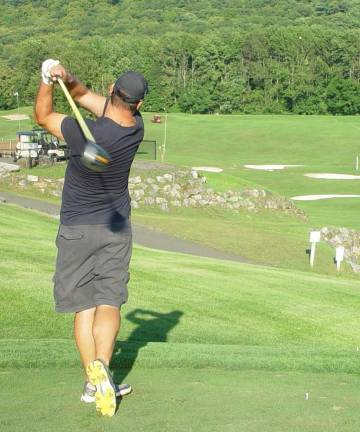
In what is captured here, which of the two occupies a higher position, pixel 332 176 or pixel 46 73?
pixel 46 73

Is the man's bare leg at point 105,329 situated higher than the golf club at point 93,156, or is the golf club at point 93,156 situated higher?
the golf club at point 93,156

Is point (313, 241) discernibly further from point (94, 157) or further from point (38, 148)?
point (38, 148)

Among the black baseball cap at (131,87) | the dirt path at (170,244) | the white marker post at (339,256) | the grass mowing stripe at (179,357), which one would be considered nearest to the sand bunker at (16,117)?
the dirt path at (170,244)

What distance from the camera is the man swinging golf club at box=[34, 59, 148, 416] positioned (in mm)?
6137

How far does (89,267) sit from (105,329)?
45 cm

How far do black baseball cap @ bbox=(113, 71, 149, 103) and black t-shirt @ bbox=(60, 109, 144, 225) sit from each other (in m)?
0.20

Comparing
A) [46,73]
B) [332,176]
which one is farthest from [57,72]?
[332,176]

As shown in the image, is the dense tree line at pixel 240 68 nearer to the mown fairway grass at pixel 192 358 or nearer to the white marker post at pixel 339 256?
the white marker post at pixel 339 256

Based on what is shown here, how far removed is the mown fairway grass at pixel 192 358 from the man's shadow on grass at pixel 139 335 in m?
0.01

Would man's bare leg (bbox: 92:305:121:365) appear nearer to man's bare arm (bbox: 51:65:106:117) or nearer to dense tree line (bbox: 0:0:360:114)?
man's bare arm (bbox: 51:65:106:117)

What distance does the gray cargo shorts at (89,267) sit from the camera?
635 cm

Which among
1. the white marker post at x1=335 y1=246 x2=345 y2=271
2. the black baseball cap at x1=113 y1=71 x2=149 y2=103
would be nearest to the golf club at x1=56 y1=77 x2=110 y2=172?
the black baseball cap at x1=113 y1=71 x2=149 y2=103

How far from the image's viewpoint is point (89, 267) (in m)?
6.40

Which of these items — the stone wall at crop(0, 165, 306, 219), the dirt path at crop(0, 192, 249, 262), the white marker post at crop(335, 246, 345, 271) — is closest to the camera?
the white marker post at crop(335, 246, 345, 271)
